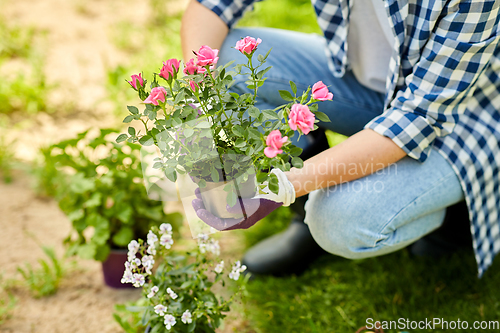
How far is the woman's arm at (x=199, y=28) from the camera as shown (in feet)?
4.23

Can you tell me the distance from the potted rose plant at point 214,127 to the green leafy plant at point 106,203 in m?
0.55

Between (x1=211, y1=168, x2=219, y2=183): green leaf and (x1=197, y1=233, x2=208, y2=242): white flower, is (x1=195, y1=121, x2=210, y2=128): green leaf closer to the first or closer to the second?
(x1=211, y1=168, x2=219, y2=183): green leaf

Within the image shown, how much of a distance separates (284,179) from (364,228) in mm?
318

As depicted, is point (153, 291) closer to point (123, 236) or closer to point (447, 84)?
point (123, 236)

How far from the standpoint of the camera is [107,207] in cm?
142

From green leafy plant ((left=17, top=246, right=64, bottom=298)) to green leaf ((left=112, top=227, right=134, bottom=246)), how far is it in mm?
252

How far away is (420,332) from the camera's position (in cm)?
128

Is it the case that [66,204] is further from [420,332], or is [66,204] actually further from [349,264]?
[420,332]

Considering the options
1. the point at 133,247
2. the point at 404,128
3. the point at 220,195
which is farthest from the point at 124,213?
the point at 404,128

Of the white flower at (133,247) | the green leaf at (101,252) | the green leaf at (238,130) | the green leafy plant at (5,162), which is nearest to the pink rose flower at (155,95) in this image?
the green leaf at (238,130)

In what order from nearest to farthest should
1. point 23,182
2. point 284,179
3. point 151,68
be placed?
1. point 284,179
2. point 23,182
3. point 151,68

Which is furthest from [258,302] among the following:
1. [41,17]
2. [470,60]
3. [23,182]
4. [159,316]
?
[41,17]

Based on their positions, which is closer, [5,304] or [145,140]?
[145,140]

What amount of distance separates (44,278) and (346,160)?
1110mm
